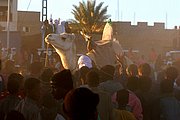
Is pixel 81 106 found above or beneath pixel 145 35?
beneath

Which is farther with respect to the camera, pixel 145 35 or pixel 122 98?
pixel 145 35

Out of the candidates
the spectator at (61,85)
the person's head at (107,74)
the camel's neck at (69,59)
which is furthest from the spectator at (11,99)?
the camel's neck at (69,59)

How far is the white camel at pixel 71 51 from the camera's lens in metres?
15.3

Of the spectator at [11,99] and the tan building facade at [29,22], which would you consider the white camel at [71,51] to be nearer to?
the spectator at [11,99]

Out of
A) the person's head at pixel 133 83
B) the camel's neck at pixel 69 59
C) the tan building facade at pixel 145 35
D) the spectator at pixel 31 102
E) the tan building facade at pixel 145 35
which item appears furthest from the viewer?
the tan building facade at pixel 145 35

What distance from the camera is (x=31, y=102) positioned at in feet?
23.0

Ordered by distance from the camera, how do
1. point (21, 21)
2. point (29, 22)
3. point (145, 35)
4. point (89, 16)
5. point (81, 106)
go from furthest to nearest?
point (145, 35), point (29, 22), point (21, 21), point (89, 16), point (81, 106)

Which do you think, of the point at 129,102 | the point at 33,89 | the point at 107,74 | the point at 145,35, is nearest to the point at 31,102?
the point at 33,89

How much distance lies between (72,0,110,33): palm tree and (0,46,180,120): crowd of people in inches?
1468

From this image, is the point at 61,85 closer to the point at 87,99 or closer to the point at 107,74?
the point at 87,99


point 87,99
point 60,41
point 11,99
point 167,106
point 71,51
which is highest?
point 60,41

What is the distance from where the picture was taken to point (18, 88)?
7500mm

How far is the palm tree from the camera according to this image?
47.2 meters

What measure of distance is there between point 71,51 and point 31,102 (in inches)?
339
